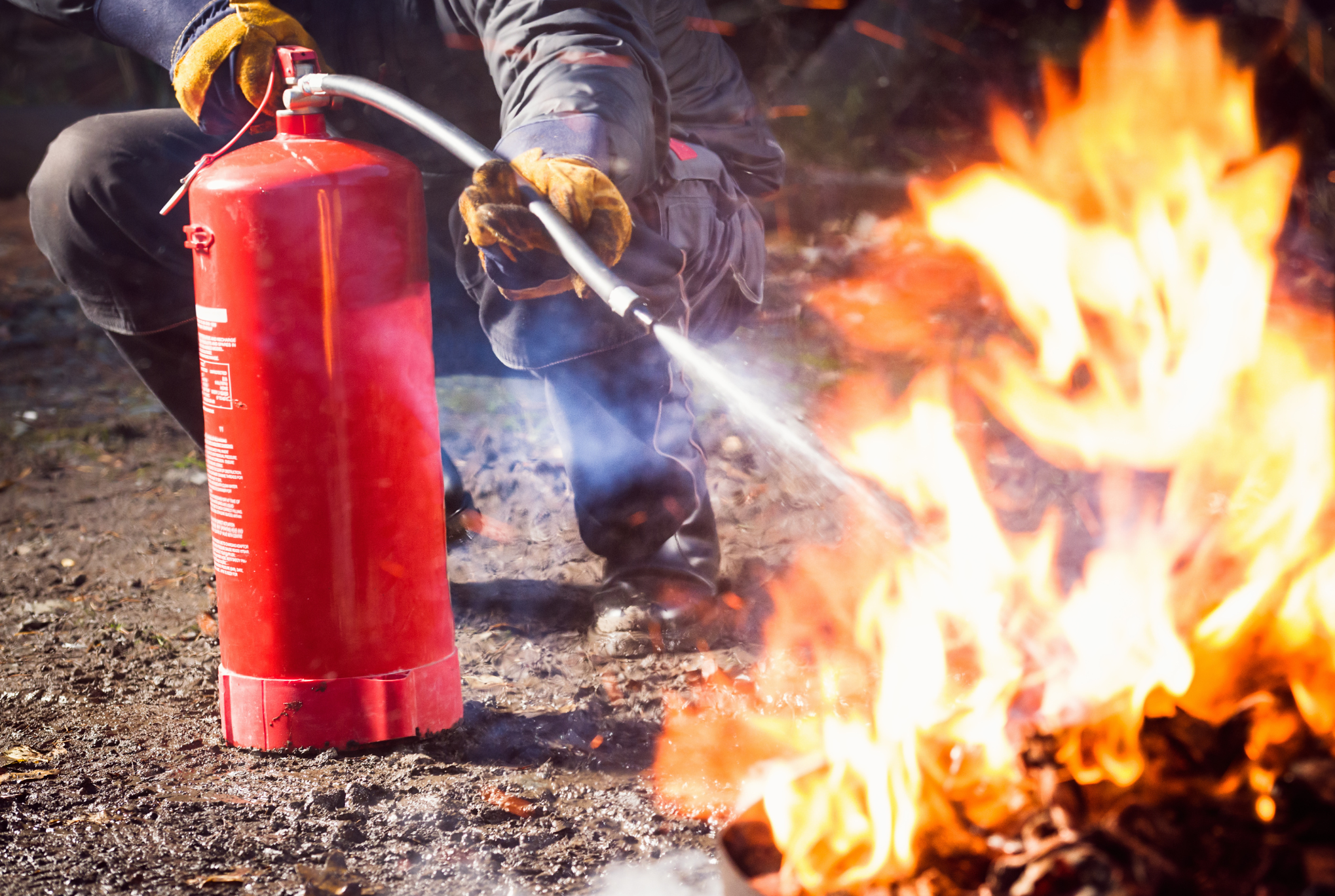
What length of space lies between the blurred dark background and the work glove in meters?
5.01

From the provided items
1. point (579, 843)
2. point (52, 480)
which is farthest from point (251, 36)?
point (52, 480)

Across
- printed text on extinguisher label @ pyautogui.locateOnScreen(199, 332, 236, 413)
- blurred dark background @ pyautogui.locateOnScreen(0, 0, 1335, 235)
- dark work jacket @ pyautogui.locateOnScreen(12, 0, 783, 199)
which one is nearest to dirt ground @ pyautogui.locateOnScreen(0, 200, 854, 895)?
printed text on extinguisher label @ pyautogui.locateOnScreen(199, 332, 236, 413)

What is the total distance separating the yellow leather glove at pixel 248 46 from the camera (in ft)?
8.11

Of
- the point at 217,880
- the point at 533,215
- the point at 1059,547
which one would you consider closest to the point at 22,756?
the point at 217,880

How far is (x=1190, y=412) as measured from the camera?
2.91 m

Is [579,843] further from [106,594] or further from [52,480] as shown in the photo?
[52,480]

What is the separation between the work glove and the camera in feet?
6.73

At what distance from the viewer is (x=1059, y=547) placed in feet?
11.0

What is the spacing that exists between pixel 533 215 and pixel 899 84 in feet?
19.6

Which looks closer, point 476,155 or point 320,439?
point 476,155

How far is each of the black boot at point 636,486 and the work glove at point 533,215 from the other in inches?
25.2

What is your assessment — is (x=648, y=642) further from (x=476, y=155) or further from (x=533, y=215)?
(x=476, y=155)

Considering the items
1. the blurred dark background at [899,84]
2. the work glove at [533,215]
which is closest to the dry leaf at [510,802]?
the work glove at [533,215]

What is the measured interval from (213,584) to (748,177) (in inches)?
79.6
